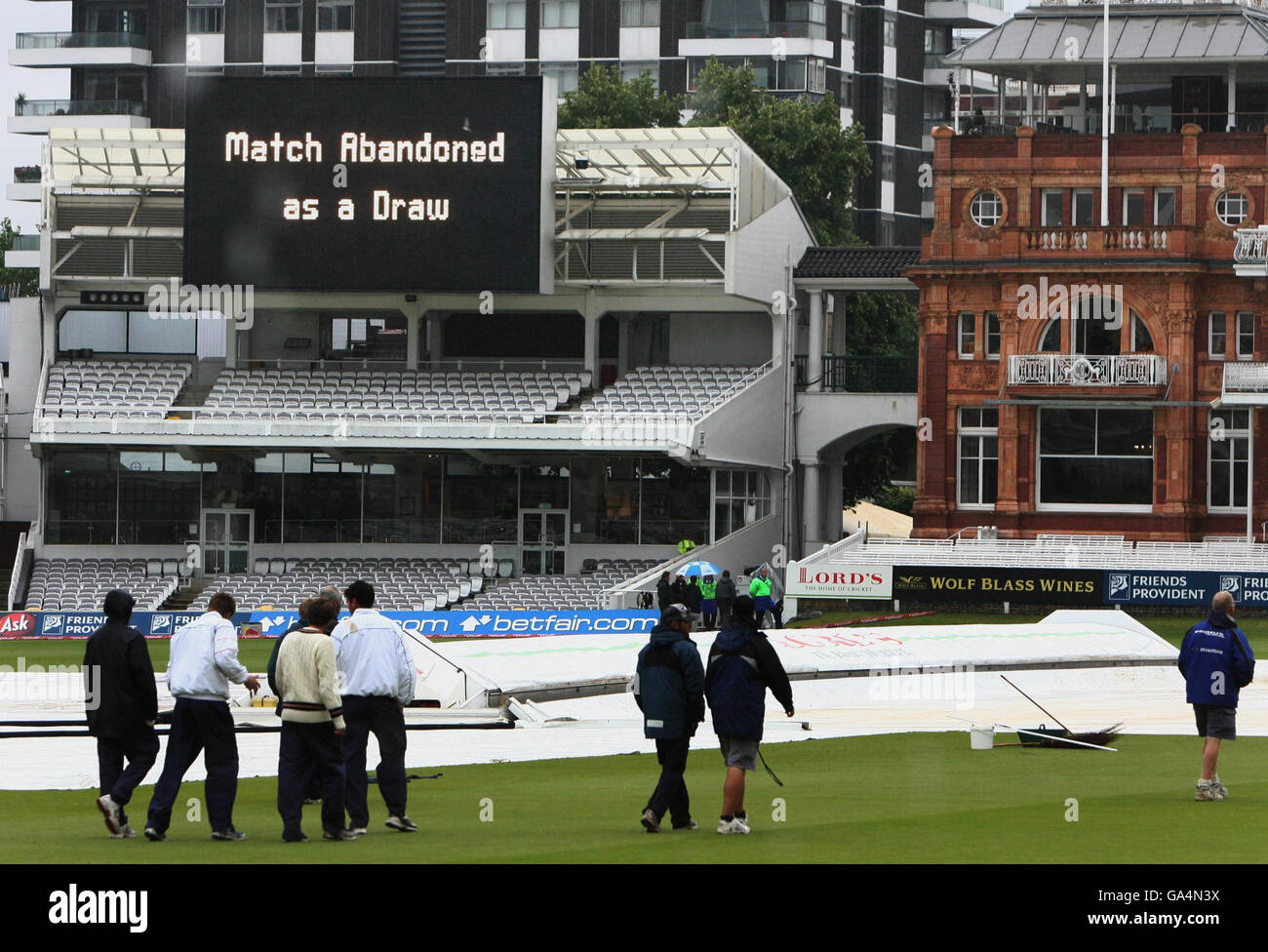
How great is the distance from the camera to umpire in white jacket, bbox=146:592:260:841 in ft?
52.5

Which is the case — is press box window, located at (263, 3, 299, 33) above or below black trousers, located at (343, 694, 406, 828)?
above

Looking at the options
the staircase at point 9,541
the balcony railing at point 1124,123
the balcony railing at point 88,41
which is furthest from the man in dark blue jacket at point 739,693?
the balcony railing at point 88,41

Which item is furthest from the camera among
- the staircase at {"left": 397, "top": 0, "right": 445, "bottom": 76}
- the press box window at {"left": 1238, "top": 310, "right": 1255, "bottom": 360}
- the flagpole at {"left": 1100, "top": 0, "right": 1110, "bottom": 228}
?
the staircase at {"left": 397, "top": 0, "right": 445, "bottom": 76}

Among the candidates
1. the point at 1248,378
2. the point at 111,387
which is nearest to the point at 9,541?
the point at 111,387

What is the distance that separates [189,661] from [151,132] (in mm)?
47575

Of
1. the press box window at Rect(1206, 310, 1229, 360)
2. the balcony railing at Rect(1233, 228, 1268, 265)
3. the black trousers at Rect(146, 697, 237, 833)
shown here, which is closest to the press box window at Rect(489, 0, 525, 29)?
the press box window at Rect(1206, 310, 1229, 360)

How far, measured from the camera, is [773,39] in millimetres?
89000

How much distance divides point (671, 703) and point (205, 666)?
3524mm

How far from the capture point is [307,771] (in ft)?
52.9

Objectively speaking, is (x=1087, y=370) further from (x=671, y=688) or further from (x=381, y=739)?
(x=381, y=739)

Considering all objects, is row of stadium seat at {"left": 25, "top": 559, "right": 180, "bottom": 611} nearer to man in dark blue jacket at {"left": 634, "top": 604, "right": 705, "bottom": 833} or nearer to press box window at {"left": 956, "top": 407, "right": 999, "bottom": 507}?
press box window at {"left": 956, "top": 407, "right": 999, "bottom": 507}

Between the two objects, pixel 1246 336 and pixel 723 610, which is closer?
pixel 723 610

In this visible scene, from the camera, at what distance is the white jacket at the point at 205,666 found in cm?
1617

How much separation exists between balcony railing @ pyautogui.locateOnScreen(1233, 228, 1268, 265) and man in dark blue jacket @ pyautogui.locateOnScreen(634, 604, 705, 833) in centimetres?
4328
